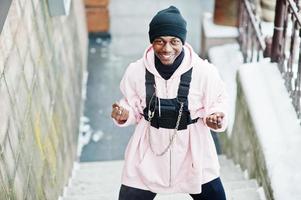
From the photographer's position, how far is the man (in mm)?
2717

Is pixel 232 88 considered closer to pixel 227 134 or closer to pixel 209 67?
pixel 227 134

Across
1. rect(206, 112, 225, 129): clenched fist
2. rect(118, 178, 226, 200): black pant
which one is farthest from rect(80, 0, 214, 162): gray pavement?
rect(206, 112, 225, 129): clenched fist

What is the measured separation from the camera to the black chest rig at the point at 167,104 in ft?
9.16

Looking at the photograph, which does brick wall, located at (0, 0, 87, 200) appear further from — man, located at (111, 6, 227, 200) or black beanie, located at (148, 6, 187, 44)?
black beanie, located at (148, 6, 187, 44)

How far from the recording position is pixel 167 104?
281 cm

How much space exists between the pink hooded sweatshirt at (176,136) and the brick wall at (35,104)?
22.8 inches

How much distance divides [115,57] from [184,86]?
4.58m

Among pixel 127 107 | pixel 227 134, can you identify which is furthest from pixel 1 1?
pixel 227 134

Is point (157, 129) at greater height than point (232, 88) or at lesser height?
greater

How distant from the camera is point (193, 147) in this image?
2.93 metres

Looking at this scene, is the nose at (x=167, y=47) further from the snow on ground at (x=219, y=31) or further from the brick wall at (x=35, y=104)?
the snow on ground at (x=219, y=31)

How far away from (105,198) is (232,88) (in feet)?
6.81

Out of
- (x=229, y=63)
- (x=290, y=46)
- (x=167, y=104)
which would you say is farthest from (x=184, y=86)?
(x=229, y=63)

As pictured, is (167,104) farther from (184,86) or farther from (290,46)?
(290,46)
